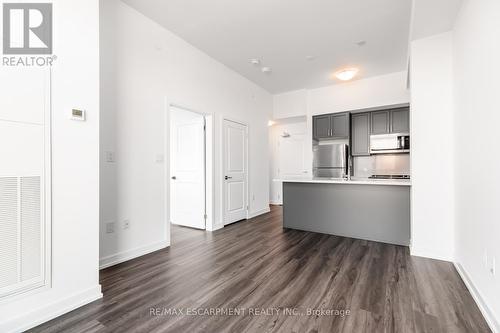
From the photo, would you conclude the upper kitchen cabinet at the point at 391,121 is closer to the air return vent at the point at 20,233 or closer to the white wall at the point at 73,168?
the white wall at the point at 73,168

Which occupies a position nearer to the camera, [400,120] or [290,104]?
[400,120]

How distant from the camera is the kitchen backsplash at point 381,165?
5.03 meters

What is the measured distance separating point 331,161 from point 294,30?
3.10 m

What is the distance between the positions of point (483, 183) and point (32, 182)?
11.1 ft

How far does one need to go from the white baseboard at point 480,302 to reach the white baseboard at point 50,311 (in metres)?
2.98

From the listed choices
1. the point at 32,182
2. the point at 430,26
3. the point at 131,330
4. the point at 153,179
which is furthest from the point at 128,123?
the point at 430,26

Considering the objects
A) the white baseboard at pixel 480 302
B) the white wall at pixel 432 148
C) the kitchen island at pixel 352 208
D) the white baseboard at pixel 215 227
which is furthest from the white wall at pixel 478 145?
the white baseboard at pixel 215 227

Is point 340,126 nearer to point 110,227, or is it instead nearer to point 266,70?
point 266,70

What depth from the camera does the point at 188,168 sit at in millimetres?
4336

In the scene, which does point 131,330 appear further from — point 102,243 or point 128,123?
point 128,123

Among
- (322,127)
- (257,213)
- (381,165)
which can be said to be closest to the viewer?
(381,165)

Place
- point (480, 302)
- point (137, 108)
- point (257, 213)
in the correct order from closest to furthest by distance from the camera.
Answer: point (480, 302) → point (137, 108) → point (257, 213)

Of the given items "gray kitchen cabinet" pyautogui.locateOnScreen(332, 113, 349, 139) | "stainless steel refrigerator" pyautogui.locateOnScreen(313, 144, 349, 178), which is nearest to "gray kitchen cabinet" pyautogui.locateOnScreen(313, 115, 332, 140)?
"gray kitchen cabinet" pyautogui.locateOnScreen(332, 113, 349, 139)

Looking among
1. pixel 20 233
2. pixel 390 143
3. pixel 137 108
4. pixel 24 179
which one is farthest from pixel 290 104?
pixel 20 233
